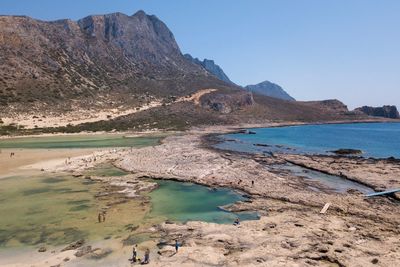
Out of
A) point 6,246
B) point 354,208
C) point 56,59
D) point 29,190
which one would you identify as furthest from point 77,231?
point 56,59

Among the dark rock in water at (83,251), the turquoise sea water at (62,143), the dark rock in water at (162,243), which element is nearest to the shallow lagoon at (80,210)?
the dark rock in water at (83,251)

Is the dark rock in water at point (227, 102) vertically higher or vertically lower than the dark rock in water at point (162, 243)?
higher

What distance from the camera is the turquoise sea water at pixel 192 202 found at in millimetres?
32625

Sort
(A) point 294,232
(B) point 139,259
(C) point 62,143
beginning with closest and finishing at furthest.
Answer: (B) point 139,259
(A) point 294,232
(C) point 62,143

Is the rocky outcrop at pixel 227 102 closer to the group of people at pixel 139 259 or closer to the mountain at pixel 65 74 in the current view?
the mountain at pixel 65 74

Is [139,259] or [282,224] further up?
[282,224]

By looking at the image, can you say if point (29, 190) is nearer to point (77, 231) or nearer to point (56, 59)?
point (77, 231)

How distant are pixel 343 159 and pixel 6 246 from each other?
51766 mm

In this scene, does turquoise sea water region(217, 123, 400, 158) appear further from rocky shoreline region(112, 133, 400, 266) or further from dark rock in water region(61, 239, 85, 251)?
dark rock in water region(61, 239, 85, 251)

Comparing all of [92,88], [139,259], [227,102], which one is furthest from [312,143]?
[92,88]

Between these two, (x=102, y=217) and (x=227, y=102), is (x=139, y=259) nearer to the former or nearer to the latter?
(x=102, y=217)

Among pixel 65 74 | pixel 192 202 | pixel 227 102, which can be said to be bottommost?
pixel 192 202

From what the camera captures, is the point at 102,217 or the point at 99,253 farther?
the point at 102,217

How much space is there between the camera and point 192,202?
1479 inches
